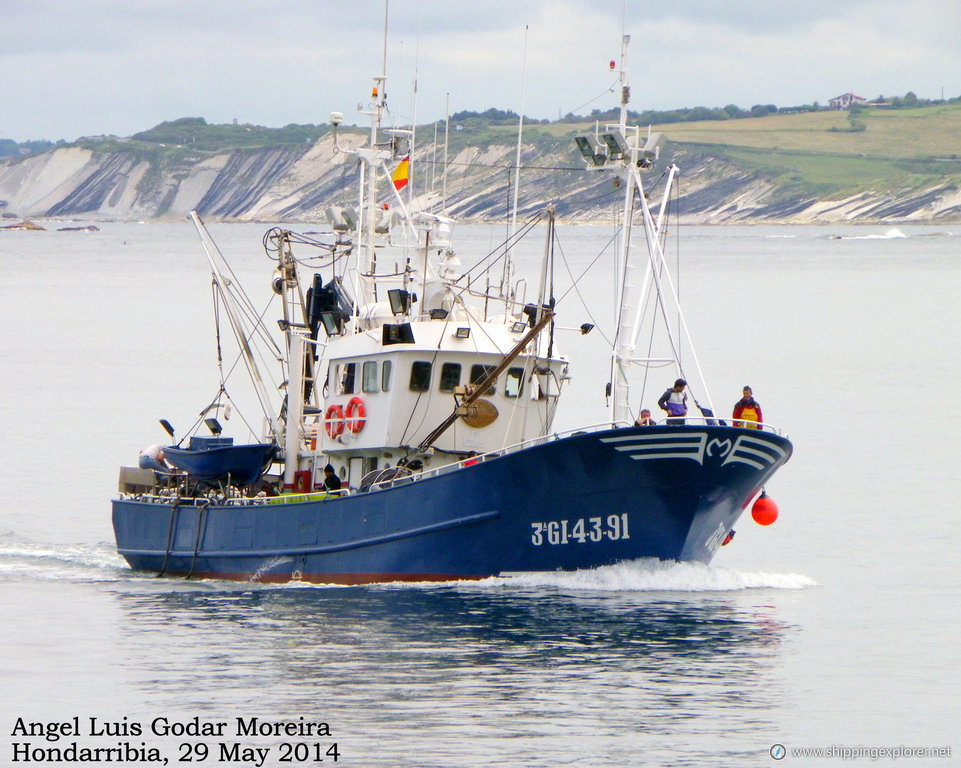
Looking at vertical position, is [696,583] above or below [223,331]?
below

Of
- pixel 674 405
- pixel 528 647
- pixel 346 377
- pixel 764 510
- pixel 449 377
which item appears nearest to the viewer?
pixel 528 647

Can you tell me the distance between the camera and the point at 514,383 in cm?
2903

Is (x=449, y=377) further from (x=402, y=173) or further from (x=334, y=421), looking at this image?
(x=402, y=173)

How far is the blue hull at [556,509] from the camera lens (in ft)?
85.9

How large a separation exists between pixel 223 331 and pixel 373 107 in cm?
5744

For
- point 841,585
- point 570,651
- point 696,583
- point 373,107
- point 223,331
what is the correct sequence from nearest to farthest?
point 570,651
point 696,583
point 841,585
point 373,107
point 223,331

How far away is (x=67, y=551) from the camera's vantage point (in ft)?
114

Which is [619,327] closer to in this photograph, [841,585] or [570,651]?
[570,651]

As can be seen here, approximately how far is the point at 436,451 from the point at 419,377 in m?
1.30

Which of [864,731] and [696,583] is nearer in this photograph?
[864,731]

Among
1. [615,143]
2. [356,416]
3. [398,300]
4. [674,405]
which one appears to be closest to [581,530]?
[674,405]

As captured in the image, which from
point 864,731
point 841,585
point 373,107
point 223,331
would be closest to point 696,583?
point 841,585

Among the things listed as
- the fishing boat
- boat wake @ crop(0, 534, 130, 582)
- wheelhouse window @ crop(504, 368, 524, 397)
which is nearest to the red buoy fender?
the fishing boat

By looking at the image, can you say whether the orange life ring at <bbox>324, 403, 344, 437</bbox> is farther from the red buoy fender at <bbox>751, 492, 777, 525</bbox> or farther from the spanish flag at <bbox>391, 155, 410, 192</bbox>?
the red buoy fender at <bbox>751, 492, 777, 525</bbox>
